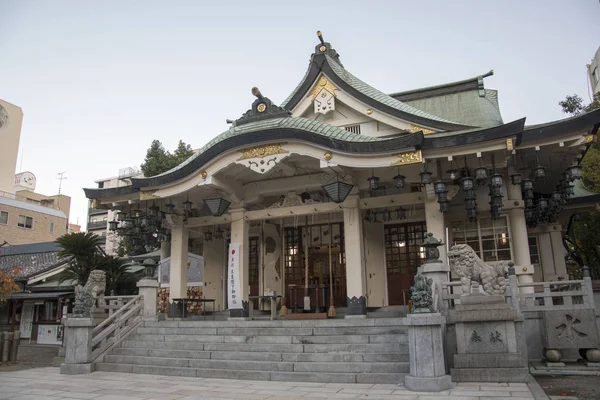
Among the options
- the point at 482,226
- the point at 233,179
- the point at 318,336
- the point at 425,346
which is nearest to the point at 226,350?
the point at 318,336

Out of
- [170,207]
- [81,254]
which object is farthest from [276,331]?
[81,254]

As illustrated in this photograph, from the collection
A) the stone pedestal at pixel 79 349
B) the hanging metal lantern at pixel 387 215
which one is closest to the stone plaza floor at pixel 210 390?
the stone pedestal at pixel 79 349

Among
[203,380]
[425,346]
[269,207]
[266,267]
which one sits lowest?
[203,380]

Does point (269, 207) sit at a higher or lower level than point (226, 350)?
higher

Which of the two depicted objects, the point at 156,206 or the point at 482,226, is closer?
the point at 482,226

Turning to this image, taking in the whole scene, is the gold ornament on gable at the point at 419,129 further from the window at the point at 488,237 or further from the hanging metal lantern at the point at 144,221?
the hanging metal lantern at the point at 144,221

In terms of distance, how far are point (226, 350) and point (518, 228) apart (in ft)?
29.4

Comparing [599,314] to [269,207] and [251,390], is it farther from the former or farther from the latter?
[269,207]

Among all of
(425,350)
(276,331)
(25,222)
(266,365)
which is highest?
(25,222)

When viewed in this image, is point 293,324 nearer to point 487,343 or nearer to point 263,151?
point 487,343

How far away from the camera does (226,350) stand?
35.9ft

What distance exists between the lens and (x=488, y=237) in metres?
14.4

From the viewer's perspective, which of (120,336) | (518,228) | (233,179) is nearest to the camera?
(120,336)

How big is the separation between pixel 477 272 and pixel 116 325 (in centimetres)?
904
